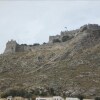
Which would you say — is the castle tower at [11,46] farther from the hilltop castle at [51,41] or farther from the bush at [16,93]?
the bush at [16,93]

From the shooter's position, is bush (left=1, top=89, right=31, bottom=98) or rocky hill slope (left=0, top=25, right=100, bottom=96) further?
rocky hill slope (left=0, top=25, right=100, bottom=96)

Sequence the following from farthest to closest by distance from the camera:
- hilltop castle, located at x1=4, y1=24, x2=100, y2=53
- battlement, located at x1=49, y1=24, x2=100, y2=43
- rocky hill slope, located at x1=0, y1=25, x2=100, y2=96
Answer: hilltop castle, located at x1=4, y1=24, x2=100, y2=53 → battlement, located at x1=49, y1=24, x2=100, y2=43 → rocky hill slope, located at x1=0, y1=25, x2=100, y2=96

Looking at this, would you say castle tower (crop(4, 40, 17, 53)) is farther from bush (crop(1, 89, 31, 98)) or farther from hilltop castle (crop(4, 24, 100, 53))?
bush (crop(1, 89, 31, 98))

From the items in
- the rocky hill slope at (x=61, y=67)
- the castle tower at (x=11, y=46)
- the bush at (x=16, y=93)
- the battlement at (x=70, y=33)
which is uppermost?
the battlement at (x=70, y=33)

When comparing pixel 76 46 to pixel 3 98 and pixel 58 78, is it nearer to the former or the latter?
pixel 58 78

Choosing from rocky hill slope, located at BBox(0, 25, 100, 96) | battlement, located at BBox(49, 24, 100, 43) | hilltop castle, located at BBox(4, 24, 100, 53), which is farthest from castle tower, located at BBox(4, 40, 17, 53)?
battlement, located at BBox(49, 24, 100, 43)

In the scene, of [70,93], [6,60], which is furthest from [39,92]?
[6,60]

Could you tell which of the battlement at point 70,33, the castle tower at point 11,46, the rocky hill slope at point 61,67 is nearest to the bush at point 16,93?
the rocky hill slope at point 61,67

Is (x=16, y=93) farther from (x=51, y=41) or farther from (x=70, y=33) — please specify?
(x=70, y=33)

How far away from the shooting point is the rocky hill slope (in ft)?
399

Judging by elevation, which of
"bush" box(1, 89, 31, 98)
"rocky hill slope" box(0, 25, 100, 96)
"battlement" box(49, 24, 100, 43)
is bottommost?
"bush" box(1, 89, 31, 98)

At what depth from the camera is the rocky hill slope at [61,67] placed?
→ 121500 millimetres

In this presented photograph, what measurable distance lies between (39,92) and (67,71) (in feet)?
43.9

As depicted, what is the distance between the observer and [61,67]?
435 feet
